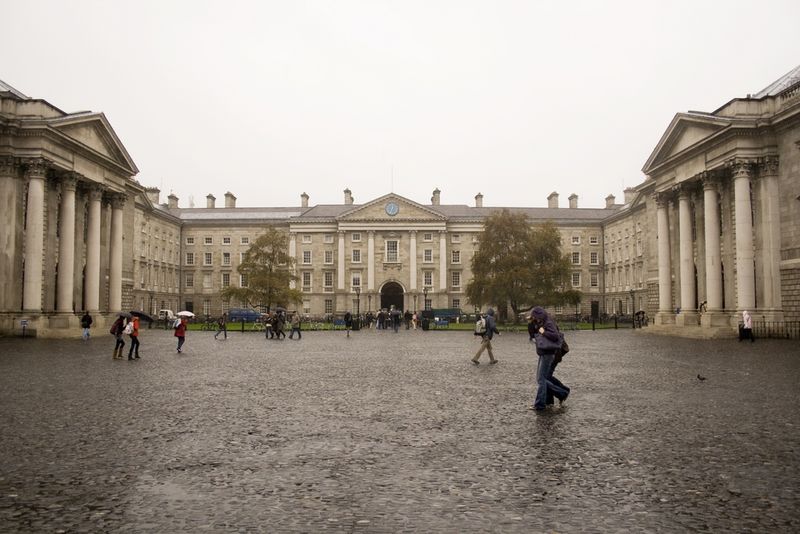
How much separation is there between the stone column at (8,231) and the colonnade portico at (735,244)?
36741 millimetres

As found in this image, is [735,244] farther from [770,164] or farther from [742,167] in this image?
[770,164]

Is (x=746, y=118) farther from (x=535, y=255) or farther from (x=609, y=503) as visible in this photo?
(x=609, y=503)

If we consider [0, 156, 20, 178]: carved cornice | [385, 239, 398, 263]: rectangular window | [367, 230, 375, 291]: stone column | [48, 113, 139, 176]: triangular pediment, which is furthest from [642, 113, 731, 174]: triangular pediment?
[367, 230, 375, 291]: stone column

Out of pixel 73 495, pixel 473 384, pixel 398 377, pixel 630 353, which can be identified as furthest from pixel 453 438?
pixel 630 353

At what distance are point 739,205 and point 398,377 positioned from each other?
26.1m

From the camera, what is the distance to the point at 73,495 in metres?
5.99

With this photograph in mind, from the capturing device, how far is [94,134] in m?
40.3

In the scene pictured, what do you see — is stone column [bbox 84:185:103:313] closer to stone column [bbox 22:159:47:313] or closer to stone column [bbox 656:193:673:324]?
stone column [bbox 22:159:47:313]

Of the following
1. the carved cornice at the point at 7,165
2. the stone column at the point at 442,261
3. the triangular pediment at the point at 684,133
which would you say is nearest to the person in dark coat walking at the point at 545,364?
the triangular pediment at the point at 684,133

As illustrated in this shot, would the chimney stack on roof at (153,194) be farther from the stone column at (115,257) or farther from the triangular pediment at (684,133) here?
the triangular pediment at (684,133)

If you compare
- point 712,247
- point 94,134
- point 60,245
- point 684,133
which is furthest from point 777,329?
point 94,134

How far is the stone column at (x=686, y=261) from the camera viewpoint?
3969cm

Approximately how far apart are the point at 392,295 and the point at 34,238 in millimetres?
56676

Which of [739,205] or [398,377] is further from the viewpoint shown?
[739,205]
